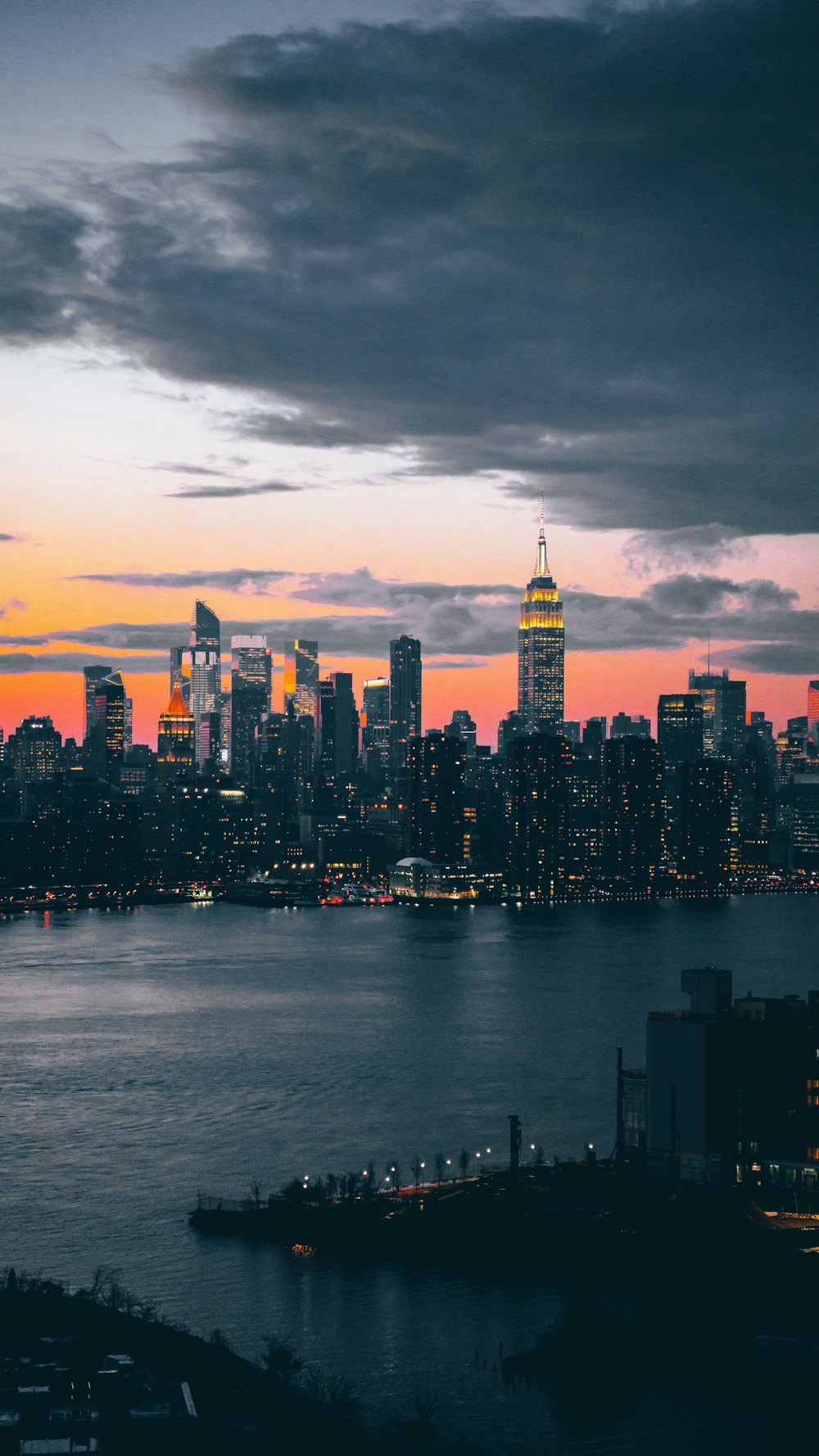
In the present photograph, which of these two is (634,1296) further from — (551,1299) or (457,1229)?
(457,1229)

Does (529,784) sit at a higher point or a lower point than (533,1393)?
higher

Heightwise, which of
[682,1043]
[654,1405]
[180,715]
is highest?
[180,715]

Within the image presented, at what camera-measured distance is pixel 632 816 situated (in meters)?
120

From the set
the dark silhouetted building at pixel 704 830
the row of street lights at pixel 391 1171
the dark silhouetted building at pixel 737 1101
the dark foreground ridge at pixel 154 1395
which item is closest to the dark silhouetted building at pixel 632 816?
the dark silhouetted building at pixel 704 830

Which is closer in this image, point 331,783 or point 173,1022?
point 173,1022

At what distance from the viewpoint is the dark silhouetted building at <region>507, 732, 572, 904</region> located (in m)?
112

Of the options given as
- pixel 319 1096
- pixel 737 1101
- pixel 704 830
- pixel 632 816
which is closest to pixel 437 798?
pixel 632 816

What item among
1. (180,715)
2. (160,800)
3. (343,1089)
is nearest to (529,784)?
(160,800)

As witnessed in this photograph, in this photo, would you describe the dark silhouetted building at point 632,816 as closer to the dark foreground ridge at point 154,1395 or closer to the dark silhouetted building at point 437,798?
the dark silhouetted building at point 437,798

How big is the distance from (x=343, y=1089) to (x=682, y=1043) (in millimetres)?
12070

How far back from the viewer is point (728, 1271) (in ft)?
73.0

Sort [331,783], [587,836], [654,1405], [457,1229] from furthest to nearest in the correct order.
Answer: [331,783] → [587,836] → [457,1229] → [654,1405]

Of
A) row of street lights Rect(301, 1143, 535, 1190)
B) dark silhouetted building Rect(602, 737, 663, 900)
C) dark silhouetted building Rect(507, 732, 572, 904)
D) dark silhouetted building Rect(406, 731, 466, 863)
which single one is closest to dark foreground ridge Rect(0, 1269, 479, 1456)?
row of street lights Rect(301, 1143, 535, 1190)

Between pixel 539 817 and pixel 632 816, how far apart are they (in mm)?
8204
